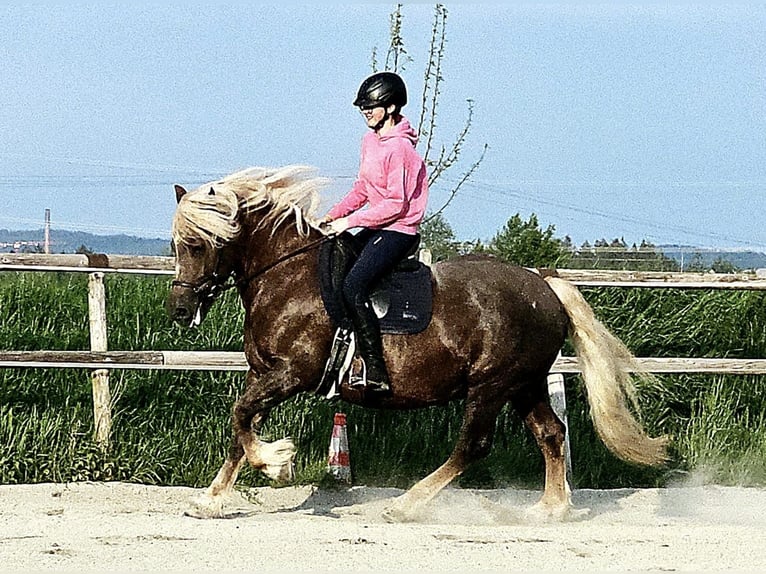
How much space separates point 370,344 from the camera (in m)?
7.12

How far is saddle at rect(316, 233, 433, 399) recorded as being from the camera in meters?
7.14

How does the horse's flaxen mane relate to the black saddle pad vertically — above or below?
above

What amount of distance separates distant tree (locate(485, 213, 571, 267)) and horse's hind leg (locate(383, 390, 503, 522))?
461 cm

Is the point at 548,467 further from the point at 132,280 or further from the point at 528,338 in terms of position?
the point at 132,280

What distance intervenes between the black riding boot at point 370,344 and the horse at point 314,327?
0.28 ft

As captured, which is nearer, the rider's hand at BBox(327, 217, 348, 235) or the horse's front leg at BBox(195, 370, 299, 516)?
the horse's front leg at BBox(195, 370, 299, 516)

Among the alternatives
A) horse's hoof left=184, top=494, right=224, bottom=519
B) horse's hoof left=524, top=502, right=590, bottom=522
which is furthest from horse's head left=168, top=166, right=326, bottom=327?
horse's hoof left=524, top=502, right=590, bottom=522

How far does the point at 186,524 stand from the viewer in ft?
22.2

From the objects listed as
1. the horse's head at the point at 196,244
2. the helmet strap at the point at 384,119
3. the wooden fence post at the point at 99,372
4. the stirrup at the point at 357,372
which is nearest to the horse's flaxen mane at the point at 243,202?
the horse's head at the point at 196,244

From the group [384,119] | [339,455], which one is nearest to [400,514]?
[339,455]

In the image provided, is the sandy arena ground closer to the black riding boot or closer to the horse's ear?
the black riding boot

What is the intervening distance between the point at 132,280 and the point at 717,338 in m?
5.13

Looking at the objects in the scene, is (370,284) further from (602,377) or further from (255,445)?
(602,377)

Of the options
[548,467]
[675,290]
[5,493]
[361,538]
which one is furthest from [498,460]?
[5,493]
